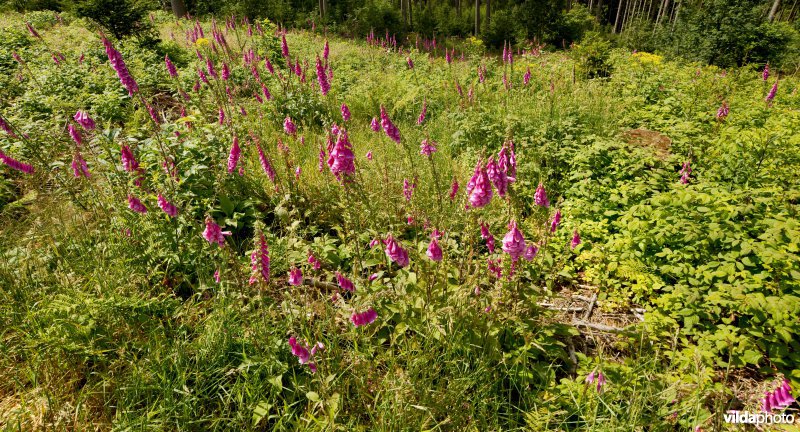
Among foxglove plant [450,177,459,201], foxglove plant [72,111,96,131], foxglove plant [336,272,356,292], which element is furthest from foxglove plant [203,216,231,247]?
foxglove plant [72,111,96,131]

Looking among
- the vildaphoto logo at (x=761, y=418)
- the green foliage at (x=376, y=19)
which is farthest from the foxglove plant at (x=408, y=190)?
the green foliage at (x=376, y=19)

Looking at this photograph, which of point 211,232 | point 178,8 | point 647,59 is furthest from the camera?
point 178,8

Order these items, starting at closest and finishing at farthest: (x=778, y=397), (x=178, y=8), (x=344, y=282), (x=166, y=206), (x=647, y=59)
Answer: (x=778, y=397) < (x=344, y=282) < (x=166, y=206) < (x=647, y=59) < (x=178, y=8)

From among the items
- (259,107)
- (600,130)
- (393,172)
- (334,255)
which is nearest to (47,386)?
(334,255)

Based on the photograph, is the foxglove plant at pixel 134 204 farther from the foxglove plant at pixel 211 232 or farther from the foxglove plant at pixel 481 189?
the foxglove plant at pixel 481 189

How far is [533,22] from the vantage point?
21.8 meters

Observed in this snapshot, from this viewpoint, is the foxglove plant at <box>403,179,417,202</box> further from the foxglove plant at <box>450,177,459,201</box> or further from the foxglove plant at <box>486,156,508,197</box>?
the foxglove plant at <box>486,156,508,197</box>

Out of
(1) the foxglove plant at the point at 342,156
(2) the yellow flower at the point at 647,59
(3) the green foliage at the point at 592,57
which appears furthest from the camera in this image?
(2) the yellow flower at the point at 647,59

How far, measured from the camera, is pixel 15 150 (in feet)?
12.2

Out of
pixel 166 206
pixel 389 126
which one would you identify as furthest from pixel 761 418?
pixel 166 206

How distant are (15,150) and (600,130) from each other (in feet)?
23.7

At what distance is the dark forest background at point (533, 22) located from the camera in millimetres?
12497

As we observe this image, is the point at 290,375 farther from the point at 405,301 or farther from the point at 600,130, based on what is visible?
the point at 600,130

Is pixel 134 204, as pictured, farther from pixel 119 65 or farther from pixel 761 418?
pixel 761 418
